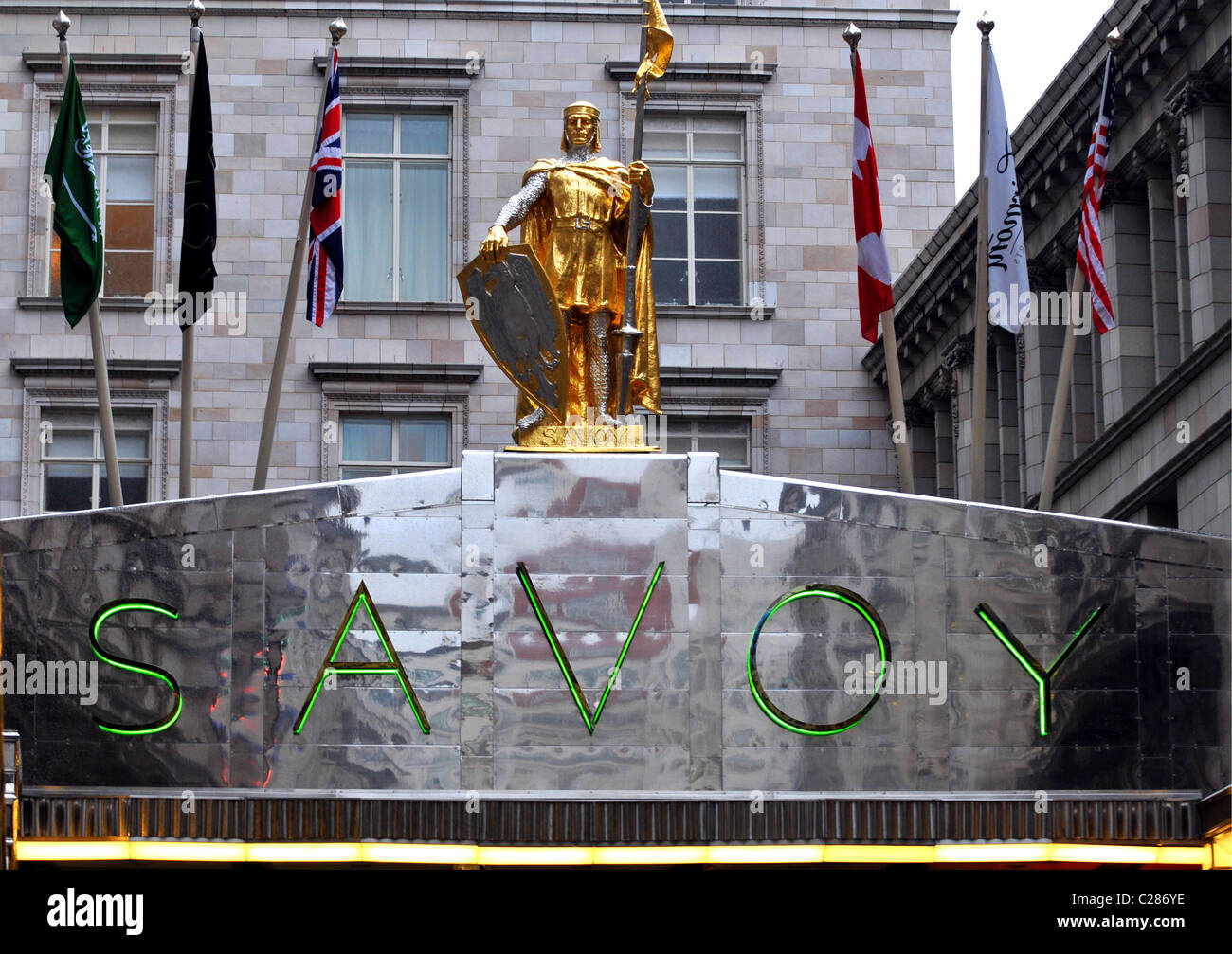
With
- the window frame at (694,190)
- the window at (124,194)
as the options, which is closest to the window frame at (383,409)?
the window at (124,194)

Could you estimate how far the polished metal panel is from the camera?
25859 mm

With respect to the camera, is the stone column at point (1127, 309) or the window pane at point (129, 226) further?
the window pane at point (129, 226)

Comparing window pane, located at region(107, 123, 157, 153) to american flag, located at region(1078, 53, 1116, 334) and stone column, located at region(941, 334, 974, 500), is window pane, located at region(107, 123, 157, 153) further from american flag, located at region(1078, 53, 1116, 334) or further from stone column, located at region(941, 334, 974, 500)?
american flag, located at region(1078, 53, 1116, 334)

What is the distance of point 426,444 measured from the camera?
46.4 m

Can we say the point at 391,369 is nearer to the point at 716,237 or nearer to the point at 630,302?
the point at 716,237

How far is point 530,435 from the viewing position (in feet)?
89.0

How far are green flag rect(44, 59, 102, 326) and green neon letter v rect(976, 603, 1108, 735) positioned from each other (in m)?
12.6

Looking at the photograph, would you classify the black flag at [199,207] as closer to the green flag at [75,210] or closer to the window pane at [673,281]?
the green flag at [75,210]

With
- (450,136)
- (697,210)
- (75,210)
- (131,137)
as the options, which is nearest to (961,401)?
(697,210)

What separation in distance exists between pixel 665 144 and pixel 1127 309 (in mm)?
12731

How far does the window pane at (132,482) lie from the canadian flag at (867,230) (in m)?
17.5

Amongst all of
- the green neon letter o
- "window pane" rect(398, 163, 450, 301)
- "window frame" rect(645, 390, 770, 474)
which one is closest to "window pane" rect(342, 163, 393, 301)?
"window pane" rect(398, 163, 450, 301)

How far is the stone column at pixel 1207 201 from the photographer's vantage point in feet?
113
